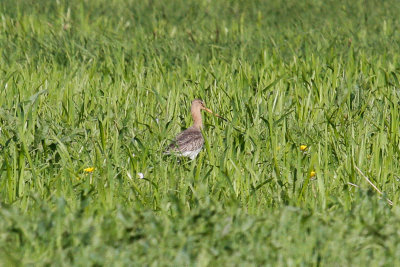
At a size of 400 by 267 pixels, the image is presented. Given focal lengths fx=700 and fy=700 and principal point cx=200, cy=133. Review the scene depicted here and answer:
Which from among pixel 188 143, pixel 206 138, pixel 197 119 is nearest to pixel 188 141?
pixel 188 143

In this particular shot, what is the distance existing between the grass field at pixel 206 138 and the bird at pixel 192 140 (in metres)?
0.10

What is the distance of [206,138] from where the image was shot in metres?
4.52

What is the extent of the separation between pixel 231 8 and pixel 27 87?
581cm

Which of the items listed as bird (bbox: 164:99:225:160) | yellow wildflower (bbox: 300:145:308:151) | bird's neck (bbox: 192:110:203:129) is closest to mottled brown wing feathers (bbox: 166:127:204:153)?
bird (bbox: 164:99:225:160)

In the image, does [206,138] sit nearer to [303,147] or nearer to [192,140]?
[192,140]

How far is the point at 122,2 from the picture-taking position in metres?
11.4

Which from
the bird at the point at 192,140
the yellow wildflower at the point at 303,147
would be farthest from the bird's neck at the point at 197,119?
the yellow wildflower at the point at 303,147

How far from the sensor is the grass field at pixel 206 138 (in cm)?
299

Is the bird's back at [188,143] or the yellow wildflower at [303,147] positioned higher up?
the yellow wildflower at [303,147]

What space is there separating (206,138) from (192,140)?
65 cm

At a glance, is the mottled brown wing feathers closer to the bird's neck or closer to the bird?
the bird

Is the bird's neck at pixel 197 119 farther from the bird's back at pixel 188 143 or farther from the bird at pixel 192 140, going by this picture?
the bird's back at pixel 188 143

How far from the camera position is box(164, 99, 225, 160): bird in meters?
4.89

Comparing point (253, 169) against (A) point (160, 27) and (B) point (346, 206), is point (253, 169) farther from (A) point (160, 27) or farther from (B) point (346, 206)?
(A) point (160, 27)
